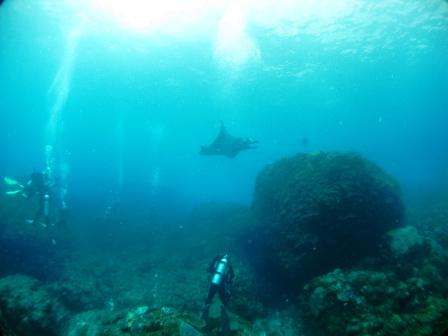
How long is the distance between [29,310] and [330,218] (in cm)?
946

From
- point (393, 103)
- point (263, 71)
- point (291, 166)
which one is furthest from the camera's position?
point (393, 103)

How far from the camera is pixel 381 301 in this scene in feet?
22.3

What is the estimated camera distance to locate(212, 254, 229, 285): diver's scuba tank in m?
7.92

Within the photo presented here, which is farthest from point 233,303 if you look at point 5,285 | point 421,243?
point 5,285

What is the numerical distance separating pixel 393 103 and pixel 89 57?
54646mm

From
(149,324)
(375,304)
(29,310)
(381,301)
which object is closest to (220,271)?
(149,324)

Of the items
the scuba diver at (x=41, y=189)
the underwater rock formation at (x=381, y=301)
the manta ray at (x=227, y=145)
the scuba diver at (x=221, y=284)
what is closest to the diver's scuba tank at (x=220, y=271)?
the scuba diver at (x=221, y=284)

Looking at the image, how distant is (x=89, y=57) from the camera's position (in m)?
32.9

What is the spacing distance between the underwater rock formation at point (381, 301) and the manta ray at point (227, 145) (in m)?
11.7

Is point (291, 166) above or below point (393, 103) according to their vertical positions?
below

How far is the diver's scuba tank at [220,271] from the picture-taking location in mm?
7922

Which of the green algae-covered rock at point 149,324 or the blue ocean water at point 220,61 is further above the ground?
the blue ocean water at point 220,61

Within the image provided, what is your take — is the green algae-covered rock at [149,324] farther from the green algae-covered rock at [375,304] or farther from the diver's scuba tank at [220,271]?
the green algae-covered rock at [375,304]

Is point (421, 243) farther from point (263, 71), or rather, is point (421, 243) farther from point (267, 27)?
point (263, 71)
